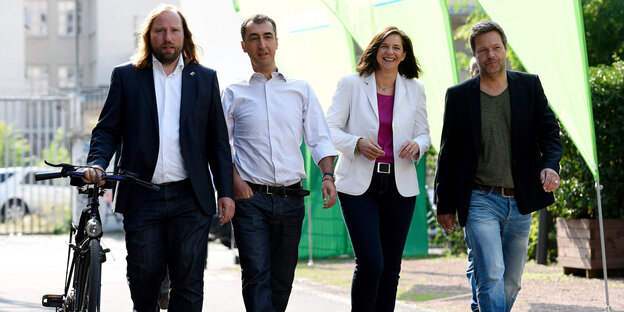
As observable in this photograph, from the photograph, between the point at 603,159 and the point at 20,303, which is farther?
the point at 603,159

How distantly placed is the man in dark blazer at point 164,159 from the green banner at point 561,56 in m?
3.58

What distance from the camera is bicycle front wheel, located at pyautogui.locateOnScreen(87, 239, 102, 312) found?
502cm

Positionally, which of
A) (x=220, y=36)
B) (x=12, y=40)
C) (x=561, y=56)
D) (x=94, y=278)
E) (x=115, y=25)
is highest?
(x=115, y=25)

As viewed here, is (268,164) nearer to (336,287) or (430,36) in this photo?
(430,36)

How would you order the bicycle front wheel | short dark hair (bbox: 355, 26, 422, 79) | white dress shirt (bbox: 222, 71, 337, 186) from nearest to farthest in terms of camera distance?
the bicycle front wheel < white dress shirt (bbox: 222, 71, 337, 186) < short dark hair (bbox: 355, 26, 422, 79)

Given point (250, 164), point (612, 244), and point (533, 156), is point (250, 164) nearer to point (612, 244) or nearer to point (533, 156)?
point (533, 156)

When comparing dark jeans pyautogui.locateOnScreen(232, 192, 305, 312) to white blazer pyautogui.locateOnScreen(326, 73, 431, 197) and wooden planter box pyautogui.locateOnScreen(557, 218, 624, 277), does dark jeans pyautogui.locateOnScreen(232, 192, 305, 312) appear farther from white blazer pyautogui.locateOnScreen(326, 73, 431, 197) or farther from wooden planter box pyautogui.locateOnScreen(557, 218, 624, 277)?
wooden planter box pyautogui.locateOnScreen(557, 218, 624, 277)

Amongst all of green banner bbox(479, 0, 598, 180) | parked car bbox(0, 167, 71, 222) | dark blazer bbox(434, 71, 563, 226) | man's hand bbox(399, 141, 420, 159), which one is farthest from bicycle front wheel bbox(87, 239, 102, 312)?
parked car bbox(0, 167, 71, 222)

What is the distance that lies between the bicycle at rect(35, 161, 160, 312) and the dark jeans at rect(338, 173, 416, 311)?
1.47 m

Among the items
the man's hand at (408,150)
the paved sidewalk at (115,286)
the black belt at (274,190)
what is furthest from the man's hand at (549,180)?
the paved sidewalk at (115,286)

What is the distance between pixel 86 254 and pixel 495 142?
8.15 feet

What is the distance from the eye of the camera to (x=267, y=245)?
5898 mm

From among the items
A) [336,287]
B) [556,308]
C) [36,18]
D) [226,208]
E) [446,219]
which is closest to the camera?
[226,208]

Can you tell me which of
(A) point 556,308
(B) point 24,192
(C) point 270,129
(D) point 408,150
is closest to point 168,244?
(C) point 270,129
